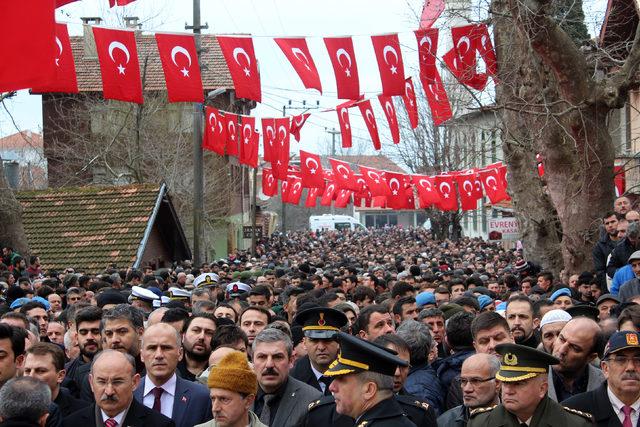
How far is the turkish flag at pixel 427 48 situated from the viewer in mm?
19016

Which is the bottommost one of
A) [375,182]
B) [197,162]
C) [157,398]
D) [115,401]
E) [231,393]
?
[157,398]

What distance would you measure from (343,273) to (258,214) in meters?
49.2

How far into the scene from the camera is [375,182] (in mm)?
34469

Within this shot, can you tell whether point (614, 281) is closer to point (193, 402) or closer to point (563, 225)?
point (563, 225)

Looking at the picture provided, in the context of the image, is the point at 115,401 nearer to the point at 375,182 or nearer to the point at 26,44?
the point at 26,44

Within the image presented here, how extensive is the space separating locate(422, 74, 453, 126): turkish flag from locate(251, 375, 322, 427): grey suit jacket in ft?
44.0

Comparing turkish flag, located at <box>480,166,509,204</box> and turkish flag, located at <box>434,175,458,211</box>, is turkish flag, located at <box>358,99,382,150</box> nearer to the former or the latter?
turkish flag, located at <box>480,166,509,204</box>

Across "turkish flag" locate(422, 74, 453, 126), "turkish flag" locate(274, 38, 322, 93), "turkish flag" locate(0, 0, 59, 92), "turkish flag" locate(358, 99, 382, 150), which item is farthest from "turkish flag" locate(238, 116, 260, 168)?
"turkish flag" locate(0, 0, 59, 92)

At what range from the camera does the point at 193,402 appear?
728 centimetres

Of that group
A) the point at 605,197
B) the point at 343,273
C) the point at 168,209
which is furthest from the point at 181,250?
the point at 605,197

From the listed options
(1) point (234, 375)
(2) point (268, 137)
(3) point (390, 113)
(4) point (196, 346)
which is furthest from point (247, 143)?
(1) point (234, 375)

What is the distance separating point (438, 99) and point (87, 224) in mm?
12254

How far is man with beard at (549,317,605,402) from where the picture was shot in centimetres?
764

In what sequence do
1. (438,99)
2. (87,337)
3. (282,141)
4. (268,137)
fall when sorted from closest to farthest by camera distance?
(87,337) → (438,99) → (268,137) → (282,141)
